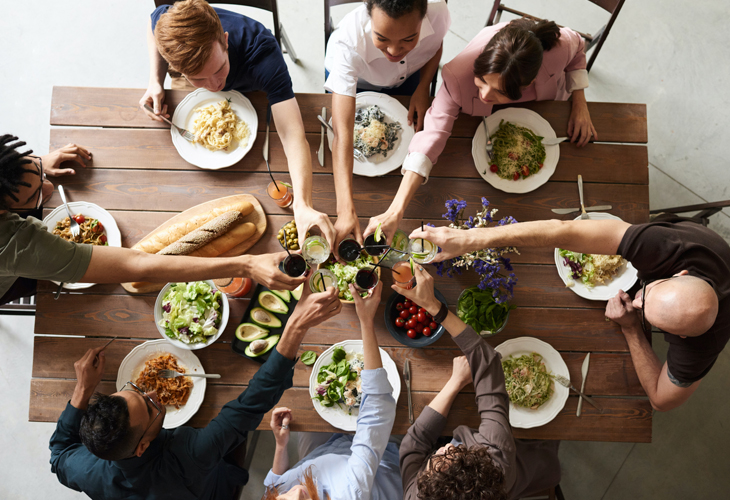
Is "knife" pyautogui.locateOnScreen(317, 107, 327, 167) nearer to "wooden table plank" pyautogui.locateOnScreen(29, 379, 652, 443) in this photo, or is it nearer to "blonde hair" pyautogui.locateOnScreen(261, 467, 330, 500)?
"wooden table plank" pyautogui.locateOnScreen(29, 379, 652, 443)

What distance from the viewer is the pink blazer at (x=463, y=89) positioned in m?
2.10

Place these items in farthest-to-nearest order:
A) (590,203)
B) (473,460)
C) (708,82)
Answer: (708,82)
(590,203)
(473,460)

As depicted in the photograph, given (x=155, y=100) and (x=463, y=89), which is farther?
(x=155, y=100)

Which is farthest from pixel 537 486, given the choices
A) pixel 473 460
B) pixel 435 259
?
pixel 435 259

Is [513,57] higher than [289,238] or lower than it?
higher

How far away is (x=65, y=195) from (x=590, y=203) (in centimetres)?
287

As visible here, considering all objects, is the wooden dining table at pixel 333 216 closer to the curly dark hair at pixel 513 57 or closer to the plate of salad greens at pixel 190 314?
the plate of salad greens at pixel 190 314

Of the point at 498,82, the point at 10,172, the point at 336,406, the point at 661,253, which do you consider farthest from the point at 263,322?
the point at 661,253

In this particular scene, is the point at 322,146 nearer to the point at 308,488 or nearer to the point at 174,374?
the point at 174,374

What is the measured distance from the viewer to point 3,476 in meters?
3.33

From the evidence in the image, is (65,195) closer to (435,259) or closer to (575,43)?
(435,259)

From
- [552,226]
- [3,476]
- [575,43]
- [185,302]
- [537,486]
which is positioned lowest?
[3,476]

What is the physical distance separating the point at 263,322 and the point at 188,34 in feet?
4.59

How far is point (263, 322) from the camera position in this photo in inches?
85.0
